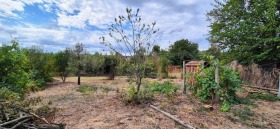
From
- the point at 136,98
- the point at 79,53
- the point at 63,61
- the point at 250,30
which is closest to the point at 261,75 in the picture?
the point at 250,30

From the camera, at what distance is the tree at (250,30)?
10920 mm

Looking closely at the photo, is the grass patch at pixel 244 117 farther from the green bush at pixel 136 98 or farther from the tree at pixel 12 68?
the tree at pixel 12 68

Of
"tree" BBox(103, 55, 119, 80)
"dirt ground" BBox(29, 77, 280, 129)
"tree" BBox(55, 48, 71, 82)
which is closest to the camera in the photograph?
"dirt ground" BBox(29, 77, 280, 129)

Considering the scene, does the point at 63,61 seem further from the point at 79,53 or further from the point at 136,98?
the point at 136,98

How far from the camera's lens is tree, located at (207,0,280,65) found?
10.9 metres

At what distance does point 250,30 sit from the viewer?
456 inches

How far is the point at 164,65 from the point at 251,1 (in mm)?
7667

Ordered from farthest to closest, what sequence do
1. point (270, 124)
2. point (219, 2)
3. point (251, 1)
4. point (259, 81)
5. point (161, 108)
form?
1. point (219, 2)
2. point (251, 1)
3. point (259, 81)
4. point (161, 108)
5. point (270, 124)

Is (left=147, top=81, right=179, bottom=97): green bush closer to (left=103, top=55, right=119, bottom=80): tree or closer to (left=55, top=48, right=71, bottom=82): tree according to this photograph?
(left=55, top=48, right=71, bottom=82): tree

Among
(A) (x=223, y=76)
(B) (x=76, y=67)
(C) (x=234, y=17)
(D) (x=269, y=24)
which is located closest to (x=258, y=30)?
(D) (x=269, y=24)

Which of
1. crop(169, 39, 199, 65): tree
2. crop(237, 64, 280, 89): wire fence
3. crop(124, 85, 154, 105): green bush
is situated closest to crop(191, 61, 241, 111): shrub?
crop(124, 85, 154, 105): green bush

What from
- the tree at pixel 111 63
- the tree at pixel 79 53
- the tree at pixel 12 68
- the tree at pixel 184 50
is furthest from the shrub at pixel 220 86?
the tree at pixel 184 50

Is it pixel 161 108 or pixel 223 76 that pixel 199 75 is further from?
pixel 161 108

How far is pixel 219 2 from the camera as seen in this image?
14.4 meters
